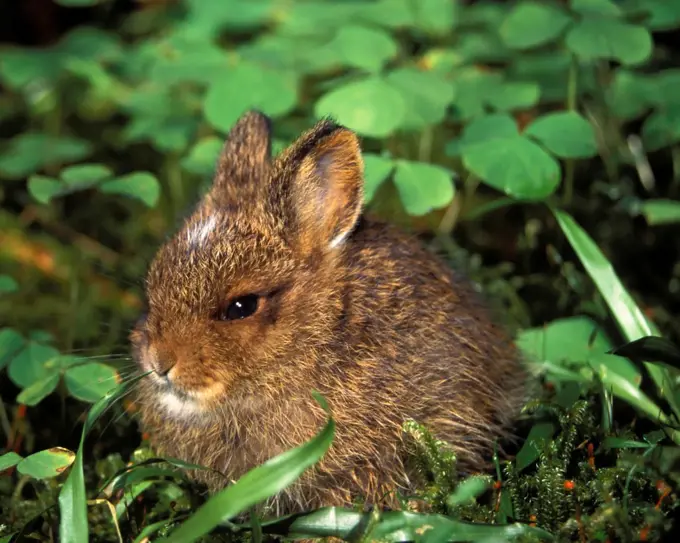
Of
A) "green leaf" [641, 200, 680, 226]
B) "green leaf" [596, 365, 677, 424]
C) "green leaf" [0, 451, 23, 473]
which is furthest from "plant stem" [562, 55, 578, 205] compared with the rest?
"green leaf" [0, 451, 23, 473]

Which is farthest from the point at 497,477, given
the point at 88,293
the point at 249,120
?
the point at 88,293

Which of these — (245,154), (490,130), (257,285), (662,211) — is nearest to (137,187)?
(245,154)

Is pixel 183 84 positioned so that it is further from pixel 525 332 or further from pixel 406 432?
pixel 406 432

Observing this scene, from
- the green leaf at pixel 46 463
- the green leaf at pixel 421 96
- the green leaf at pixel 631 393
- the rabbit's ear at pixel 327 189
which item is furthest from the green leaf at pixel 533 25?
the green leaf at pixel 46 463

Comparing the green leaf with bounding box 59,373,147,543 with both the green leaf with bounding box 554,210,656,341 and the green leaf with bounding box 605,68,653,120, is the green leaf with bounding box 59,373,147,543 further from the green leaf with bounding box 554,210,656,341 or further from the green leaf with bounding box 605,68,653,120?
the green leaf with bounding box 605,68,653,120

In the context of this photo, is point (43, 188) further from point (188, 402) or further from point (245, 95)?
point (188, 402)

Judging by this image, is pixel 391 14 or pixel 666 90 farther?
pixel 391 14
